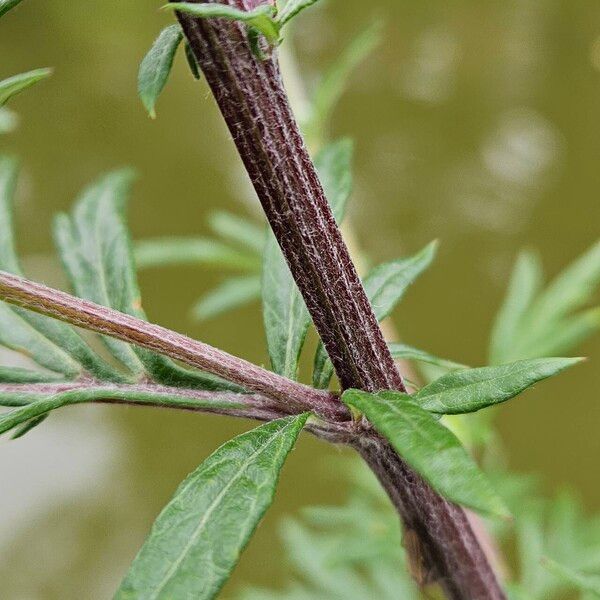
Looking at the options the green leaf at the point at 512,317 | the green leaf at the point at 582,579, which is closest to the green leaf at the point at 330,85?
the green leaf at the point at 512,317

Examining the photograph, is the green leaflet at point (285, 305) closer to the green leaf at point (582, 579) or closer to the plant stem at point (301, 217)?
the plant stem at point (301, 217)

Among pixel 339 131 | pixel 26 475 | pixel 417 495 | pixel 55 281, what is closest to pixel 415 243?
pixel 339 131

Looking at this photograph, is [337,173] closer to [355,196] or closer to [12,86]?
[12,86]

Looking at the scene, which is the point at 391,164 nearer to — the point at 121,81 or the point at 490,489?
the point at 121,81

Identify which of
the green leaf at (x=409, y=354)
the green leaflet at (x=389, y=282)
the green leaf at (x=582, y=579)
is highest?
the green leaflet at (x=389, y=282)

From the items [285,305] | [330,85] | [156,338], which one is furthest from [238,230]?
[156,338]

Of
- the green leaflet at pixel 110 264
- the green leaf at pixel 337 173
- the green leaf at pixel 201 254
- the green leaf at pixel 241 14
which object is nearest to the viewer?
the green leaf at pixel 241 14
